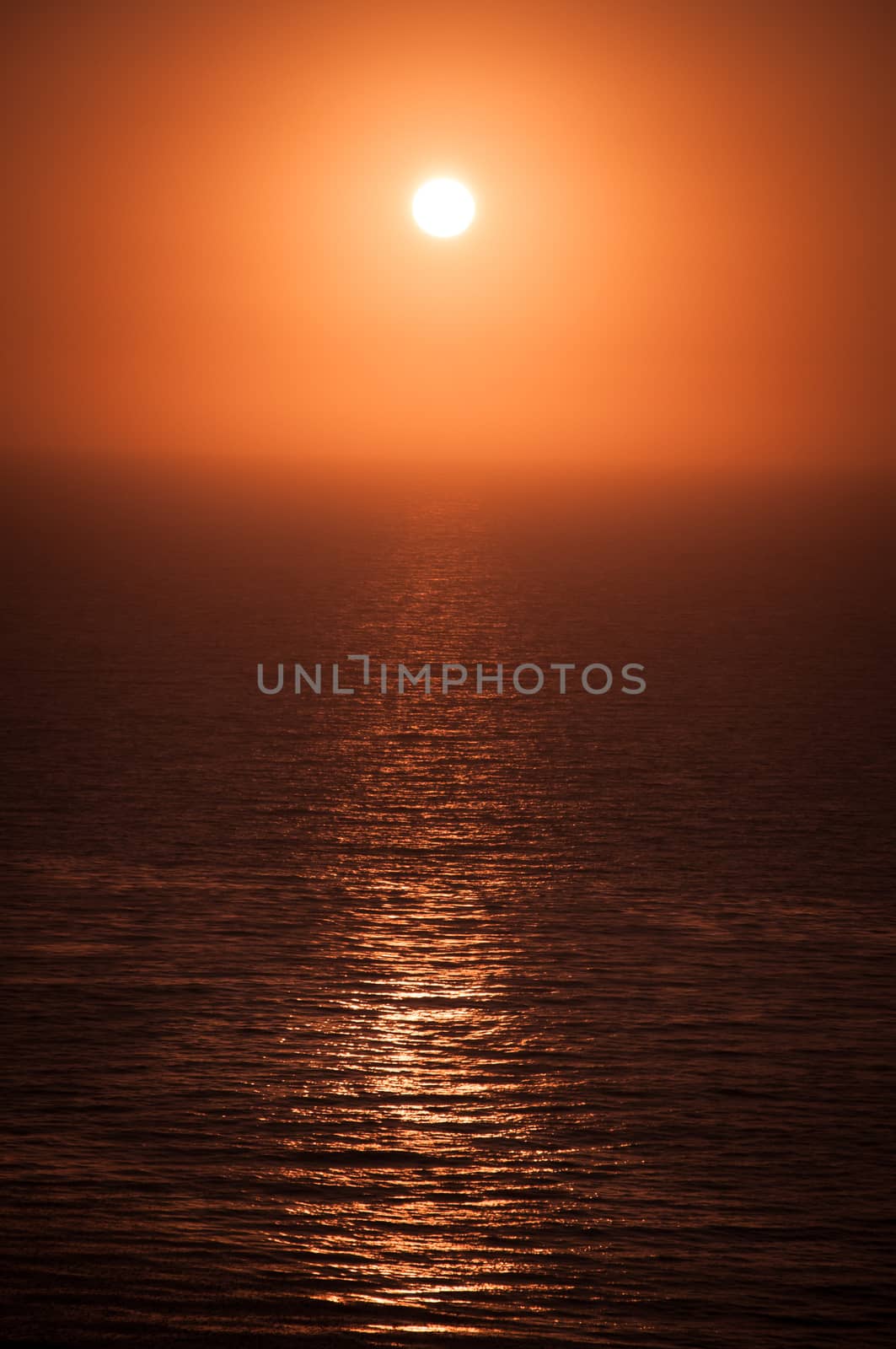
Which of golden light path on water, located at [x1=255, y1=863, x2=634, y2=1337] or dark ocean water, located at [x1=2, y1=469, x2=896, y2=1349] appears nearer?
dark ocean water, located at [x1=2, y1=469, x2=896, y2=1349]

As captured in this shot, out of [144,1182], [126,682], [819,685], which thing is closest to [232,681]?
[126,682]

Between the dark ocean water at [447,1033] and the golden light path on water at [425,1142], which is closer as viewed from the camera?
the dark ocean water at [447,1033]

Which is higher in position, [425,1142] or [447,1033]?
[447,1033]

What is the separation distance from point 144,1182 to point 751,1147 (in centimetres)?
1991

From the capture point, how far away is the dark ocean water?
49.3 meters

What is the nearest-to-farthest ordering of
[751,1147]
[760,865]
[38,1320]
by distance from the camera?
[38,1320], [751,1147], [760,865]

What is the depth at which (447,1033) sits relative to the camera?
67.1m

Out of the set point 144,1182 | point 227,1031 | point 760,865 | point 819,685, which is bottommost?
point 144,1182

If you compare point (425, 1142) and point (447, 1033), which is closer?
point (425, 1142)

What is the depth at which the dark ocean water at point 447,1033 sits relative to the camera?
4931 centimetres

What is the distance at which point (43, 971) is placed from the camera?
7256 cm

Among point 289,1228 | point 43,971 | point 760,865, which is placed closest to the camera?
point 289,1228

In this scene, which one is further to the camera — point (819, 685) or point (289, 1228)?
point (819, 685)

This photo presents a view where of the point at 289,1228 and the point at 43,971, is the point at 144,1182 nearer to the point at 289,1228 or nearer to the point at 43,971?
the point at 289,1228
